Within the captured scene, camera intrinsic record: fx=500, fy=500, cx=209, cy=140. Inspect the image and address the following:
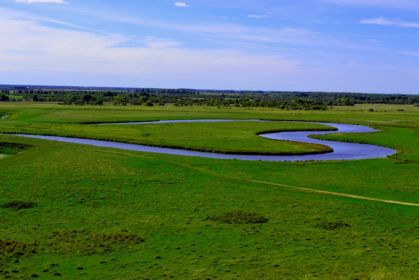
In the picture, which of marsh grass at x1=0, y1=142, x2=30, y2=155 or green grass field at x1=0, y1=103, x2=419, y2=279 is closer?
green grass field at x1=0, y1=103, x2=419, y2=279

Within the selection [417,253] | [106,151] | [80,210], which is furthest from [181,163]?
[417,253]

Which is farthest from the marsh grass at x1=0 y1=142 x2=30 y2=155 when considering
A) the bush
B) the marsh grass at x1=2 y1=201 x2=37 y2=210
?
the bush

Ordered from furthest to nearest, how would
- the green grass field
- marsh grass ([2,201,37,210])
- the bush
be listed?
marsh grass ([2,201,37,210]) → the bush → the green grass field

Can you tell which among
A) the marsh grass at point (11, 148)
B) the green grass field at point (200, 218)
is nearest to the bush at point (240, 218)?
the green grass field at point (200, 218)

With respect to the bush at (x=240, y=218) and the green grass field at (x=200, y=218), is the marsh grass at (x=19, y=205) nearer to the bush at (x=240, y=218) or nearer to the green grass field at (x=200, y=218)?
the green grass field at (x=200, y=218)

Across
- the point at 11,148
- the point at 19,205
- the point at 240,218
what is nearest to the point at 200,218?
the point at 240,218

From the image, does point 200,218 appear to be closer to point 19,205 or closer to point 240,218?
point 240,218

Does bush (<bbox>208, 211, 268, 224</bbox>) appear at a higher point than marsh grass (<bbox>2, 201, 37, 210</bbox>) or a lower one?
higher

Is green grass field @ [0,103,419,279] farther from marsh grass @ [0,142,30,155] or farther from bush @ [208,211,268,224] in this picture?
marsh grass @ [0,142,30,155]
